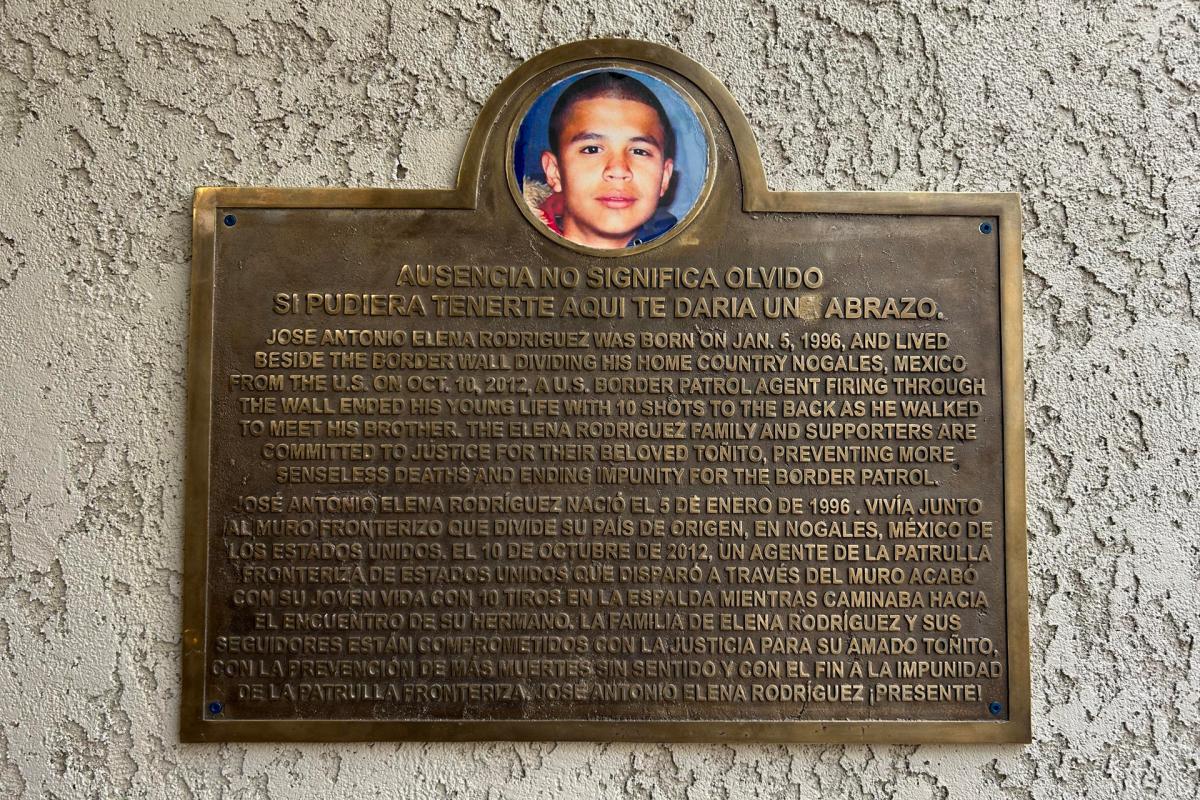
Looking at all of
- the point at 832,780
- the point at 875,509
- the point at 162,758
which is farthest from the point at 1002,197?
the point at 162,758

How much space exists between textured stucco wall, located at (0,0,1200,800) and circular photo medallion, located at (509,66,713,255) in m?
0.15

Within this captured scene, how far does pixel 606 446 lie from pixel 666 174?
2.32ft

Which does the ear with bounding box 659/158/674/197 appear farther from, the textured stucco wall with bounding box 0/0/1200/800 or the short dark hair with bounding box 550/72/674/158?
the textured stucco wall with bounding box 0/0/1200/800

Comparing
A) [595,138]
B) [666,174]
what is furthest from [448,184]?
[666,174]

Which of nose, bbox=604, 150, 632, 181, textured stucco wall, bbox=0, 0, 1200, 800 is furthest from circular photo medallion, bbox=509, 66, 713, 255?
textured stucco wall, bbox=0, 0, 1200, 800

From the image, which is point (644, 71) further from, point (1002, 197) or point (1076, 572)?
point (1076, 572)

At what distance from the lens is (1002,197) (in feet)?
6.81

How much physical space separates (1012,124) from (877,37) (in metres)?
0.42

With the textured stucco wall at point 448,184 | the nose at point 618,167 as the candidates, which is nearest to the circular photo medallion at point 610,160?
the nose at point 618,167

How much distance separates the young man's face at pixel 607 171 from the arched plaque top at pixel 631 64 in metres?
0.12

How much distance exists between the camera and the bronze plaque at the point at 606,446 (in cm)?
199

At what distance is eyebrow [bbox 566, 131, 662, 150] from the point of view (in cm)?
207

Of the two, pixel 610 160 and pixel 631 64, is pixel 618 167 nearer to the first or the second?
pixel 610 160

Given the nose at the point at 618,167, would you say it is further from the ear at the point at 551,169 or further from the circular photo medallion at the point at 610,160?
the ear at the point at 551,169
